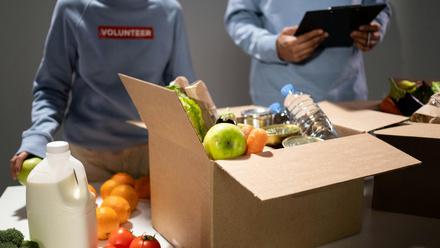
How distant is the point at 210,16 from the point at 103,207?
212cm

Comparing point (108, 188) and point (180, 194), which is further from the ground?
point (180, 194)

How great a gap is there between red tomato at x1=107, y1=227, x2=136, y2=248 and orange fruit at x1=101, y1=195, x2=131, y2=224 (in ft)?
0.46

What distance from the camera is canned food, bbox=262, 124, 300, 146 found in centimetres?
108

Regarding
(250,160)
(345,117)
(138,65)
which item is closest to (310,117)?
(345,117)

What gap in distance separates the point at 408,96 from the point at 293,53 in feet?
2.17

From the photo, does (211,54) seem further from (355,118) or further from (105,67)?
(355,118)

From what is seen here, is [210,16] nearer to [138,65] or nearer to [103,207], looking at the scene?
[138,65]

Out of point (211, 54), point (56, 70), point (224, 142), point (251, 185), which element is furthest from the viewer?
point (211, 54)

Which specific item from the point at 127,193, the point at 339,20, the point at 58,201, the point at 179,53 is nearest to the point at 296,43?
the point at 339,20

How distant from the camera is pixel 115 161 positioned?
1703 mm

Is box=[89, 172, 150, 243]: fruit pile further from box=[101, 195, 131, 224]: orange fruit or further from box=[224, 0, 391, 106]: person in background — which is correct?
box=[224, 0, 391, 106]: person in background

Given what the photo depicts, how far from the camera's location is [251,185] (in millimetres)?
769

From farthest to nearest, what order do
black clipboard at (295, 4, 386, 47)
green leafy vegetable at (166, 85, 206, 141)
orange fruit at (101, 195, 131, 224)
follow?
black clipboard at (295, 4, 386, 47) < orange fruit at (101, 195, 131, 224) < green leafy vegetable at (166, 85, 206, 141)

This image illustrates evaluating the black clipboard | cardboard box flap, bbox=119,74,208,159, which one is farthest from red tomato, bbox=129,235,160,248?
the black clipboard
